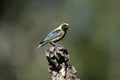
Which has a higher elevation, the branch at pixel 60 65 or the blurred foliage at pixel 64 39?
the blurred foliage at pixel 64 39

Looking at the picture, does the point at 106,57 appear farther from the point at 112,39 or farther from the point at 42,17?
the point at 42,17

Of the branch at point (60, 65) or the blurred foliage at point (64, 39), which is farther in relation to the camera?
the blurred foliage at point (64, 39)

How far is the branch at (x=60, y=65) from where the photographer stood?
10.7 meters

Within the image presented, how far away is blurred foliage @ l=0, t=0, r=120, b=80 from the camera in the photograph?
32094 millimetres

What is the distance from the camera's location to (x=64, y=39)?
3375 centimetres

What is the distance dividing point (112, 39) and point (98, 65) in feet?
5.05

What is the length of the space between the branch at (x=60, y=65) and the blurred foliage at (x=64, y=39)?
19972 millimetres

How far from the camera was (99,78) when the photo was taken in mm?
30891

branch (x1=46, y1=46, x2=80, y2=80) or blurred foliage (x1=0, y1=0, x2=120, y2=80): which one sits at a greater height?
blurred foliage (x1=0, y1=0, x2=120, y2=80)

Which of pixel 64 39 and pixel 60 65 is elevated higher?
pixel 64 39

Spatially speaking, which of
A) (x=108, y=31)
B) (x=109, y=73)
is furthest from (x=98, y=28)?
(x=109, y=73)

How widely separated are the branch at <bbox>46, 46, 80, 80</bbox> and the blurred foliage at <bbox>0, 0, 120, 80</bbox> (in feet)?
65.5

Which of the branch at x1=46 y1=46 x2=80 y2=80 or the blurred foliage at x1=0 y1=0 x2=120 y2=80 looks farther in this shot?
the blurred foliage at x1=0 y1=0 x2=120 y2=80

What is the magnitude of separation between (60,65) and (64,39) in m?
23.0
